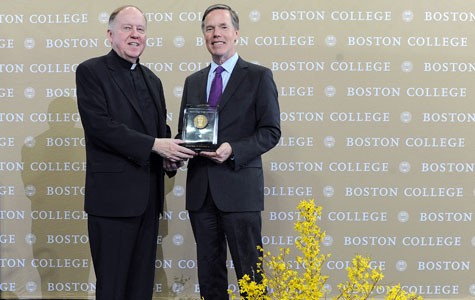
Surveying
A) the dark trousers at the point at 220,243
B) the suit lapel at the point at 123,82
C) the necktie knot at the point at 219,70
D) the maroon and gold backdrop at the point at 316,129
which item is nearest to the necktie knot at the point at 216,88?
the necktie knot at the point at 219,70

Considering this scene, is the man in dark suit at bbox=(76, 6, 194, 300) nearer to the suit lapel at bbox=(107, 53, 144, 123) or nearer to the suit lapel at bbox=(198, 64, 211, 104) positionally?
the suit lapel at bbox=(107, 53, 144, 123)

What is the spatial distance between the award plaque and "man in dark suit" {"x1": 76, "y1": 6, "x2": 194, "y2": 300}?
48 millimetres

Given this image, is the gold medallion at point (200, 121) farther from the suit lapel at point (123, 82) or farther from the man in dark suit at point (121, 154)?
the suit lapel at point (123, 82)

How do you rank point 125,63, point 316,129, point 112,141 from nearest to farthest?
point 112,141
point 125,63
point 316,129

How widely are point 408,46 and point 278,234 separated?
1422 millimetres

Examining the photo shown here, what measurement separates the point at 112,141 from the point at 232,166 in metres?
0.53

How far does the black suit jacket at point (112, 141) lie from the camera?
2129 mm

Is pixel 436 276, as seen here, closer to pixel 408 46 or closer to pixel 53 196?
pixel 408 46

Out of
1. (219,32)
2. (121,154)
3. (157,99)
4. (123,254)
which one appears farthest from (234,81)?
(123,254)

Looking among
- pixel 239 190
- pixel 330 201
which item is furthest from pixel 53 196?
pixel 330 201

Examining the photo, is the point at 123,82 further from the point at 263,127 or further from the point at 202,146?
the point at 263,127

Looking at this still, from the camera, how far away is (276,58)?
10.4 feet

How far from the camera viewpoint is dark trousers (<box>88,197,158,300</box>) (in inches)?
86.6

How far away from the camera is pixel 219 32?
2.26 m
